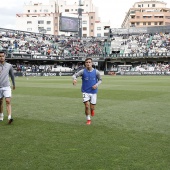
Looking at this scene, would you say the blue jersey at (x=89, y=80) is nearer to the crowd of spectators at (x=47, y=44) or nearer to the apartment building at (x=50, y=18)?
the crowd of spectators at (x=47, y=44)

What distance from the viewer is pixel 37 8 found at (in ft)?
434

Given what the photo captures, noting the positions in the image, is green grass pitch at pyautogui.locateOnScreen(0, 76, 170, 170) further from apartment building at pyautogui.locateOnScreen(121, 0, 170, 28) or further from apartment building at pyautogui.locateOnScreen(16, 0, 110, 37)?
apartment building at pyautogui.locateOnScreen(121, 0, 170, 28)

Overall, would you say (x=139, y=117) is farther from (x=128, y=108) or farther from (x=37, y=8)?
(x=37, y=8)

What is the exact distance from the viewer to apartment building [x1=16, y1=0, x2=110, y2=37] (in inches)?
4840

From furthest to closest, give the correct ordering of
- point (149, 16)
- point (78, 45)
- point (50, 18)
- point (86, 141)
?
point (149, 16)
point (50, 18)
point (78, 45)
point (86, 141)

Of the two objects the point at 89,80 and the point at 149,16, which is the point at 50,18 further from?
the point at 89,80

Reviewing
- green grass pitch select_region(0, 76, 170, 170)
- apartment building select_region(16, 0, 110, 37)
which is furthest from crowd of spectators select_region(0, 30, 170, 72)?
green grass pitch select_region(0, 76, 170, 170)

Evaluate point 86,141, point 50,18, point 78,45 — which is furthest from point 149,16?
point 86,141

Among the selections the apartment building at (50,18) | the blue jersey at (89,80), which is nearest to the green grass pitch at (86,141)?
the blue jersey at (89,80)

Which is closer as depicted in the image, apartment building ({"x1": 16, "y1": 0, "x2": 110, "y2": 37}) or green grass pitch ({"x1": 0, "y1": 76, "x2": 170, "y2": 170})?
green grass pitch ({"x1": 0, "y1": 76, "x2": 170, "y2": 170})

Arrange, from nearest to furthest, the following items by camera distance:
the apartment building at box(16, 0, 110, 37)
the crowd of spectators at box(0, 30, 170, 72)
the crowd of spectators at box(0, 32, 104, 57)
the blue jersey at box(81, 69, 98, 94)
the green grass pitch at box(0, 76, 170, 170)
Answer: the green grass pitch at box(0, 76, 170, 170) < the blue jersey at box(81, 69, 98, 94) < the crowd of spectators at box(0, 32, 104, 57) < the crowd of spectators at box(0, 30, 170, 72) < the apartment building at box(16, 0, 110, 37)

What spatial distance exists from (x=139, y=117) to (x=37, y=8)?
127618 millimetres

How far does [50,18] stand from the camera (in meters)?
124

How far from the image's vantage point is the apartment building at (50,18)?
403ft
